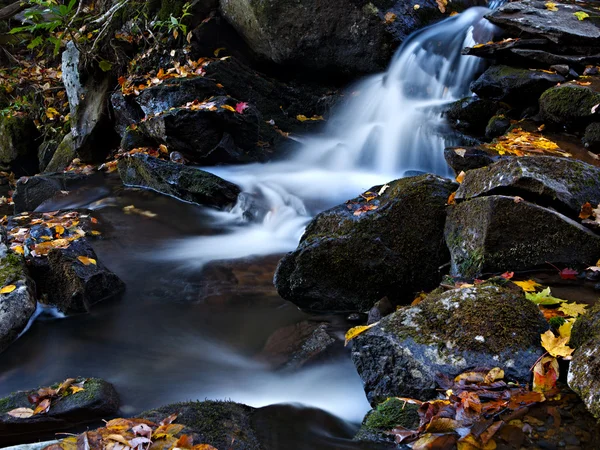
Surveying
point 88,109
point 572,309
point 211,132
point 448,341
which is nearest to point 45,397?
point 448,341

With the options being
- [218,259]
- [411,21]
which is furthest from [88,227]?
[411,21]

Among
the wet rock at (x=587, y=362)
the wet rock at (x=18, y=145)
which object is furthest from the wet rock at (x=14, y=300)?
the wet rock at (x=18, y=145)

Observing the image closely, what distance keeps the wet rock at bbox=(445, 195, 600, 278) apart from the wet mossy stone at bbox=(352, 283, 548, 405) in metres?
0.50

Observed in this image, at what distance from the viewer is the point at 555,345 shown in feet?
9.03

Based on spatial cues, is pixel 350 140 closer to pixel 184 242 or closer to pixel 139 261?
pixel 184 242

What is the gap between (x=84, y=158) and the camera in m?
10.7

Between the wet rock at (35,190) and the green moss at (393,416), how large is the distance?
718cm

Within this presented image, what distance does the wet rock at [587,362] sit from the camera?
234 centimetres

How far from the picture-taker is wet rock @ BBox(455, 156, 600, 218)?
387 cm

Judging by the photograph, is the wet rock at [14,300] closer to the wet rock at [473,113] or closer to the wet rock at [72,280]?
the wet rock at [72,280]

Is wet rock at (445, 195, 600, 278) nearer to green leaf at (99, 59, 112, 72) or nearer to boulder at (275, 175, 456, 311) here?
boulder at (275, 175, 456, 311)

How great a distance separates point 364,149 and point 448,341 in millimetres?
5878

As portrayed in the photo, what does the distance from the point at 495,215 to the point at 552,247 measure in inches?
18.2

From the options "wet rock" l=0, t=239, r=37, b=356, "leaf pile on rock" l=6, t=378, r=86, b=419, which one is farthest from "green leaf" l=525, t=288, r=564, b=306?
"wet rock" l=0, t=239, r=37, b=356
